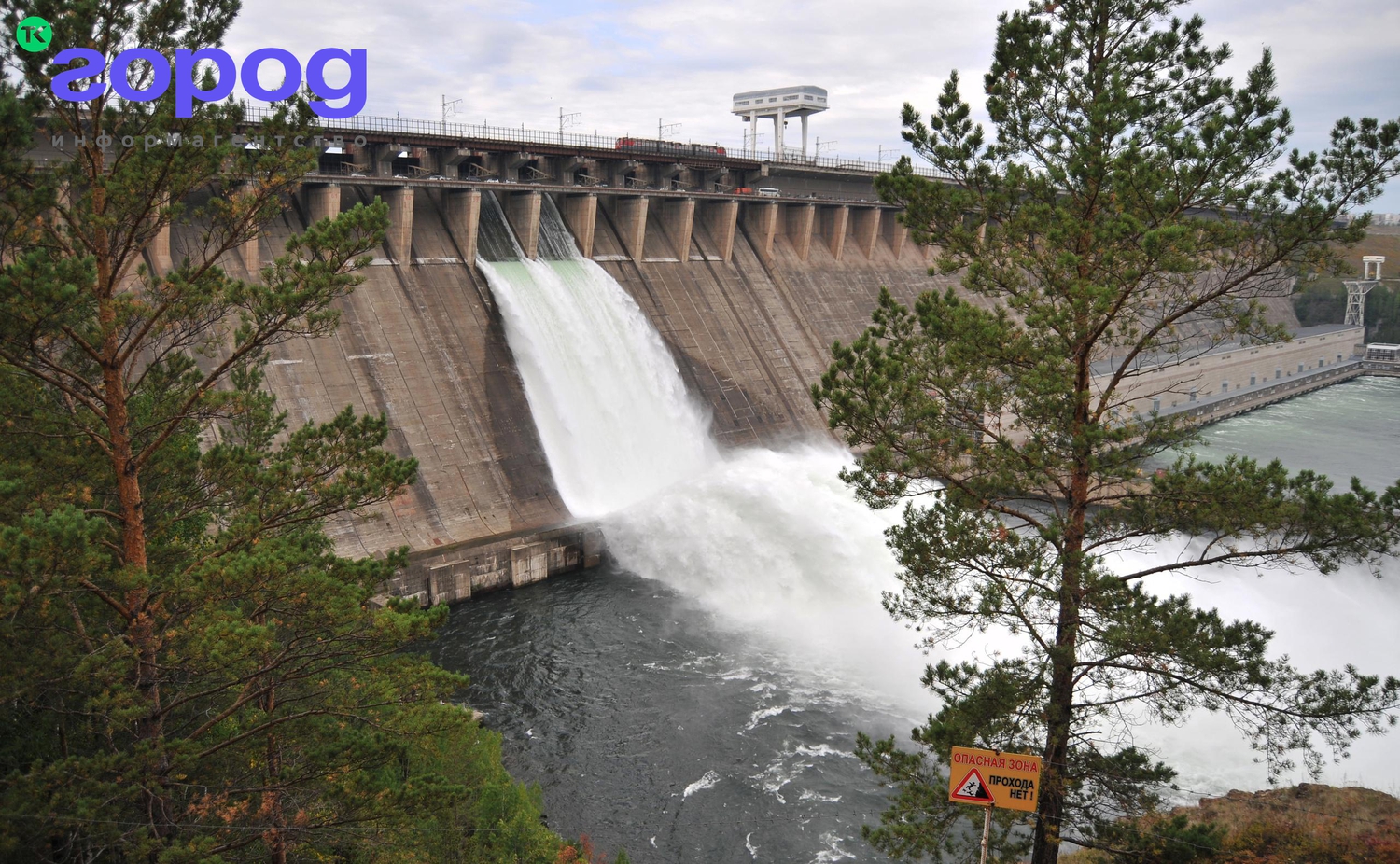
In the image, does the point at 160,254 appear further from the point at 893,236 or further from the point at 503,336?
the point at 893,236

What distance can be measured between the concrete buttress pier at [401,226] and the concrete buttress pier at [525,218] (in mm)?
4177

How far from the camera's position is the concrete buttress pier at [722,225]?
42969 millimetres

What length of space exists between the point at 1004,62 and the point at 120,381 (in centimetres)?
968

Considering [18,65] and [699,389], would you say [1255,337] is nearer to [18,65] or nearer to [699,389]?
[18,65]

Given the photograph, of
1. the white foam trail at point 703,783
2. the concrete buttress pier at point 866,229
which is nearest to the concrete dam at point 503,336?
the concrete buttress pier at point 866,229

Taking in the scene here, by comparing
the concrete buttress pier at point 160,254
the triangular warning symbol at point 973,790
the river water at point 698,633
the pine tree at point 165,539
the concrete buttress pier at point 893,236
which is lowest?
the river water at point 698,633

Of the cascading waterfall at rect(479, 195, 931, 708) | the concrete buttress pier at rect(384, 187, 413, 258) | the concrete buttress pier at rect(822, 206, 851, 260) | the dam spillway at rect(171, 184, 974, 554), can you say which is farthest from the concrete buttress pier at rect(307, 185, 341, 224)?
the concrete buttress pier at rect(822, 206, 851, 260)

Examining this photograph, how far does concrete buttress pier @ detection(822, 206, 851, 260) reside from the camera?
4862cm

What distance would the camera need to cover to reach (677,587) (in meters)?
26.7

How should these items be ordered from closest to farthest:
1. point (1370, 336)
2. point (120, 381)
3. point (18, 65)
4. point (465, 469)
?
point (18, 65) → point (120, 381) → point (465, 469) → point (1370, 336)

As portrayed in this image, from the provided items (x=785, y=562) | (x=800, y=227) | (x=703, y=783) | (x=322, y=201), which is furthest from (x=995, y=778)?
(x=800, y=227)

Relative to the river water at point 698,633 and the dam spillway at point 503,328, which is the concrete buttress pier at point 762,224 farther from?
the river water at point 698,633

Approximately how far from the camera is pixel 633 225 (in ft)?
128

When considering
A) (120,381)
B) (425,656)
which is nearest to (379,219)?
(120,381)
